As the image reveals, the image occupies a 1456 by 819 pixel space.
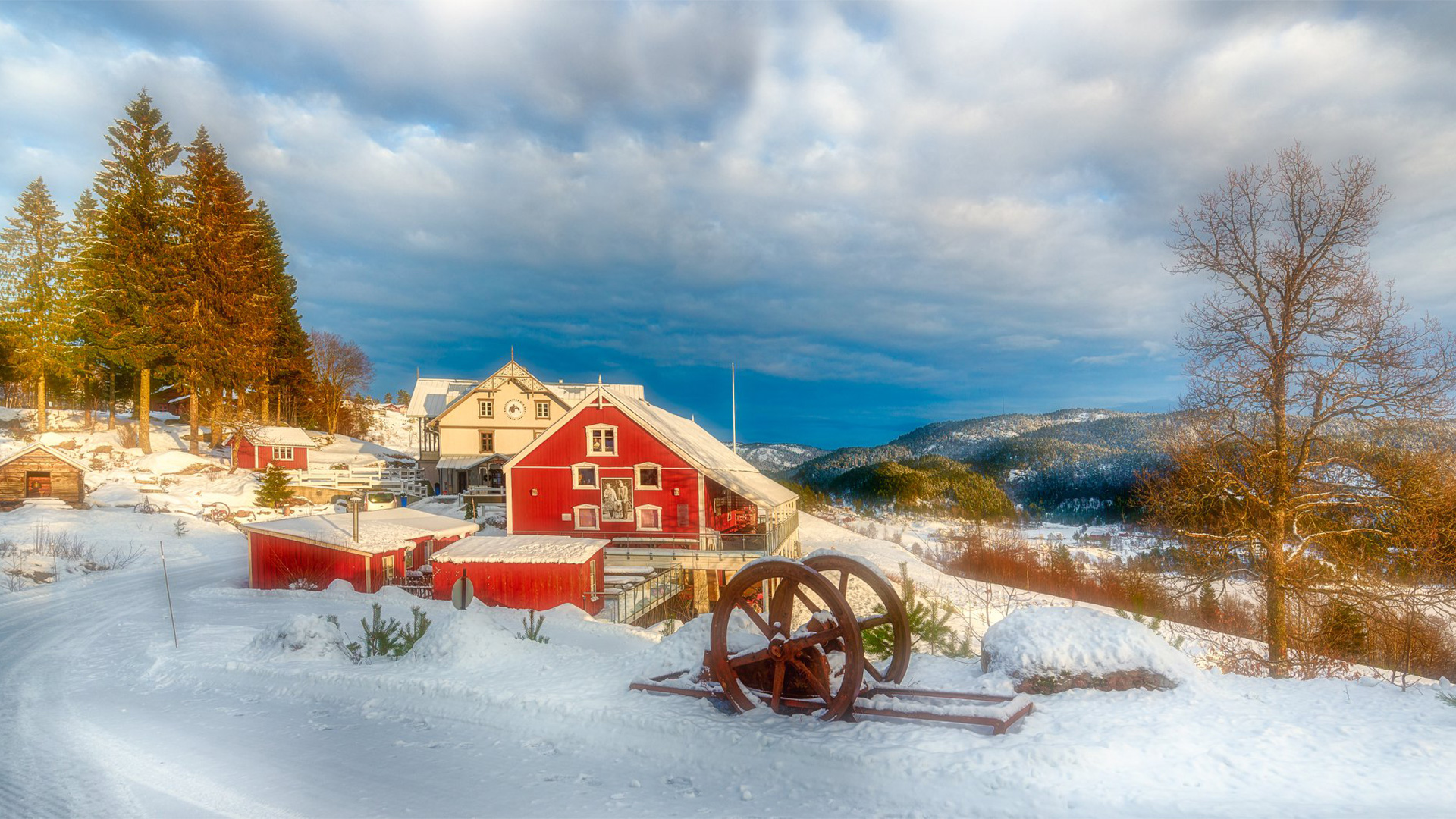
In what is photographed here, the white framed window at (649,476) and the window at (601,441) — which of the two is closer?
the white framed window at (649,476)

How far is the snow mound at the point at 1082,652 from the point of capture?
758 centimetres

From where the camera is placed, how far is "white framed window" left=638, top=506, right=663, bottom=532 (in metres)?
26.7

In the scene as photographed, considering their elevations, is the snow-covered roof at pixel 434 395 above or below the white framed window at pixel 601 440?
above

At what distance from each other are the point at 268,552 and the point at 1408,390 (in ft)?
90.2

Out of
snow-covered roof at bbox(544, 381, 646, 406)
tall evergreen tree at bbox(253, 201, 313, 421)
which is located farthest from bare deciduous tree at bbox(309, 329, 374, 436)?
snow-covered roof at bbox(544, 381, 646, 406)

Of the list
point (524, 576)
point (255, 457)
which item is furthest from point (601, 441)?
point (255, 457)

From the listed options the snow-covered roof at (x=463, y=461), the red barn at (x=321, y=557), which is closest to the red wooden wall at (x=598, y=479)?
the red barn at (x=321, y=557)

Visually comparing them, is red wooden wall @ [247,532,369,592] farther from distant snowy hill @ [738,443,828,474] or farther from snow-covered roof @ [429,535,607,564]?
distant snowy hill @ [738,443,828,474]

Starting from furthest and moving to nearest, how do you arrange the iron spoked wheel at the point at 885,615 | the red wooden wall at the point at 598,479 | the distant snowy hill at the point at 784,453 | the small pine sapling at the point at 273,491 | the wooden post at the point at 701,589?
the distant snowy hill at the point at 784,453 < the small pine sapling at the point at 273,491 < the red wooden wall at the point at 598,479 < the wooden post at the point at 701,589 < the iron spoked wheel at the point at 885,615

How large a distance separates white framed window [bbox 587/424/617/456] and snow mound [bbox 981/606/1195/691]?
66.7 feet

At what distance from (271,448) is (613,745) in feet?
144

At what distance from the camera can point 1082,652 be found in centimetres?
776

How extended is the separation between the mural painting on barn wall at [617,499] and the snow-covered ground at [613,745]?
630 inches

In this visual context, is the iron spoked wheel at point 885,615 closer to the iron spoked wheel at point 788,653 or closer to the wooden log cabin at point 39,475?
the iron spoked wheel at point 788,653
